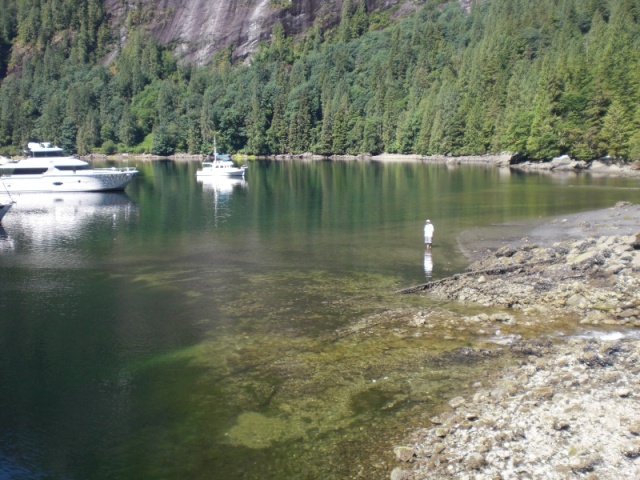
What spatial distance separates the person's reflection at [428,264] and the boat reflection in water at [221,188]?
24438mm

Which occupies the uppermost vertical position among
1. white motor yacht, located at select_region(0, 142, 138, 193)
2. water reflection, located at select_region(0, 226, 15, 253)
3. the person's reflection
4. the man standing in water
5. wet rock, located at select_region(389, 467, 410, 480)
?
white motor yacht, located at select_region(0, 142, 138, 193)

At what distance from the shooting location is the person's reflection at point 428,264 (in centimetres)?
3708

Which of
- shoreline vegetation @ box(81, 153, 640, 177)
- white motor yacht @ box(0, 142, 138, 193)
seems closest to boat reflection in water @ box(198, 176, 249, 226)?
white motor yacht @ box(0, 142, 138, 193)

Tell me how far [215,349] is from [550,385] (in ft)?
44.0

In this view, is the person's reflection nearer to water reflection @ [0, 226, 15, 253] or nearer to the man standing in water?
the man standing in water

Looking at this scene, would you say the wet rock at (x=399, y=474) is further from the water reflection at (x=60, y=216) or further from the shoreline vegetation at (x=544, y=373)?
the water reflection at (x=60, y=216)

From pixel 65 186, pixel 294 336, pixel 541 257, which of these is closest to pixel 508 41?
pixel 65 186

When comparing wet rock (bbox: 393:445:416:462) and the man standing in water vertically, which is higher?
the man standing in water

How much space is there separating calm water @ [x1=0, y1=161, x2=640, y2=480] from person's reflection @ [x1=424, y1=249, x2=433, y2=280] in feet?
0.84

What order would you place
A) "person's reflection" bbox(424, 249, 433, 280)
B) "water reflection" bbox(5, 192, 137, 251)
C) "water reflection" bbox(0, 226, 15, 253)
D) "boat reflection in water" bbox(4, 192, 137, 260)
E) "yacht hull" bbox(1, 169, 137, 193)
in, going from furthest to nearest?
"yacht hull" bbox(1, 169, 137, 193) < "water reflection" bbox(5, 192, 137, 251) < "boat reflection in water" bbox(4, 192, 137, 260) < "water reflection" bbox(0, 226, 15, 253) < "person's reflection" bbox(424, 249, 433, 280)

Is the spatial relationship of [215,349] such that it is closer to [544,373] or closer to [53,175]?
[544,373]

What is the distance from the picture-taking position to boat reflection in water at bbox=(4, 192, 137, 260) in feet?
174

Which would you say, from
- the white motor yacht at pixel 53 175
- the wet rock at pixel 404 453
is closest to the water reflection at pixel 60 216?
the white motor yacht at pixel 53 175

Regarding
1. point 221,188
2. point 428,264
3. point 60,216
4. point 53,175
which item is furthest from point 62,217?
point 428,264
